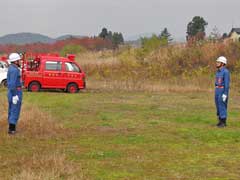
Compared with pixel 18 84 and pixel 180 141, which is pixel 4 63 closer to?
pixel 18 84

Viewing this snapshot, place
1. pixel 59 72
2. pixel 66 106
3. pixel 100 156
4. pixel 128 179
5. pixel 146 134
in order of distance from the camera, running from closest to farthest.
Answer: pixel 128 179 < pixel 100 156 < pixel 146 134 < pixel 66 106 < pixel 59 72

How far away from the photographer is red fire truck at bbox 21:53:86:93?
81.0 ft

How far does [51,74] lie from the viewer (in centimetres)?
2469

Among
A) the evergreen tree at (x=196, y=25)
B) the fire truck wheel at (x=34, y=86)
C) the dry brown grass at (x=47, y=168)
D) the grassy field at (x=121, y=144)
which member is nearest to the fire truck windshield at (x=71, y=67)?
the fire truck wheel at (x=34, y=86)

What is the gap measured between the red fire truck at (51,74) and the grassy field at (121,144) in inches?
245

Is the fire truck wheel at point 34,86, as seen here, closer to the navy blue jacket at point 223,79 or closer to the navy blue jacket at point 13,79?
the navy blue jacket at point 13,79

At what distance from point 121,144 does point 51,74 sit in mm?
14153

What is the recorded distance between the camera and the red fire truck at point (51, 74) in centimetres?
2469

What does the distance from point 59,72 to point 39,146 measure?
14.4 m

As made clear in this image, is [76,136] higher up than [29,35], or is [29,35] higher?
[29,35]

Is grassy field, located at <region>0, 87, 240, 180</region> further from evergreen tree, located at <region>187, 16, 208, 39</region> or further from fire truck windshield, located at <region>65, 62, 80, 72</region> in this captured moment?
evergreen tree, located at <region>187, 16, 208, 39</region>

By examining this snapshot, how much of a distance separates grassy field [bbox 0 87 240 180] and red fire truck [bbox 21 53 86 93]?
6235 millimetres

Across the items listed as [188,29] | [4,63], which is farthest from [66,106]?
[188,29]

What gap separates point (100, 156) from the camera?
9680 mm
